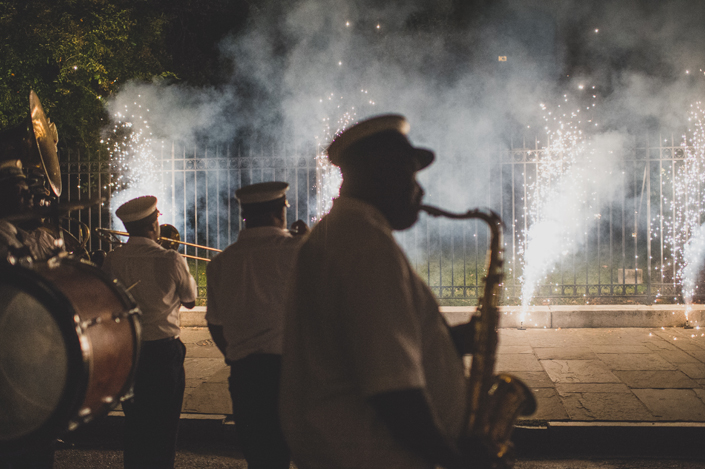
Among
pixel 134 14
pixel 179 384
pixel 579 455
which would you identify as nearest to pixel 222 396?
pixel 179 384

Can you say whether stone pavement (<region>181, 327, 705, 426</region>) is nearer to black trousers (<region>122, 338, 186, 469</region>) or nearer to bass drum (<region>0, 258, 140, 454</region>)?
black trousers (<region>122, 338, 186, 469</region>)

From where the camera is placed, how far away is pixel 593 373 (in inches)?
219

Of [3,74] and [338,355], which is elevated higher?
[3,74]

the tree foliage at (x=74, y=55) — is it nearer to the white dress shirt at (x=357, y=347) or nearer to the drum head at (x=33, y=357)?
the drum head at (x=33, y=357)

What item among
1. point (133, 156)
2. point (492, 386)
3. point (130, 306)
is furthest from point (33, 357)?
point (133, 156)

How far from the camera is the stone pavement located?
177 inches

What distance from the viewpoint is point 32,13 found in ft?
28.7

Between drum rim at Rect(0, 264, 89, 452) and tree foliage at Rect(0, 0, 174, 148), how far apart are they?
8645mm

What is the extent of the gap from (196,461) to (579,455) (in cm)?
306

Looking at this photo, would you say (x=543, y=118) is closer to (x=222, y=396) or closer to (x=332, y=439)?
(x=222, y=396)

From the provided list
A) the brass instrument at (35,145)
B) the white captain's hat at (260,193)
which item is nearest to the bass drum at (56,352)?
the white captain's hat at (260,193)

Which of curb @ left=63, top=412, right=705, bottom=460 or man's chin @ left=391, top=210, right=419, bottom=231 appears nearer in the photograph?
man's chin @ left=391, top=210, right=419, bottom=231

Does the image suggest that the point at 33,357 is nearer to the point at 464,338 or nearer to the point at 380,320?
the point at 380,320

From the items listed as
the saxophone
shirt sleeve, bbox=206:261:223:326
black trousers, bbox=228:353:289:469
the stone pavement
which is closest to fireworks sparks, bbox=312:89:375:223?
the stone pavement
